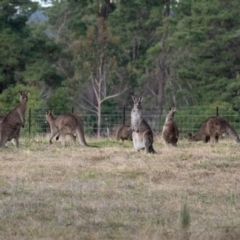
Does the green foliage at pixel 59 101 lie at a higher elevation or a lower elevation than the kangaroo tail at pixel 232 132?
higher

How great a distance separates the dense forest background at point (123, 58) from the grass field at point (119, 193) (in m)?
18.4

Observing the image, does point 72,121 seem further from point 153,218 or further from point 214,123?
point 153,218

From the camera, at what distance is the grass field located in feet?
34.8

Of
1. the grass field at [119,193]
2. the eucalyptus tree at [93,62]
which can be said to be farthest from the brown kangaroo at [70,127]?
the eucalyptus tree at [93,62]

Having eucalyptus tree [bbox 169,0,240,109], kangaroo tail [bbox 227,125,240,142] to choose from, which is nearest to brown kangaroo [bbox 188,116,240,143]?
kangaroo tail [bbox 227,125,240,142]

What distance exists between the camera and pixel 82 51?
1631 inches

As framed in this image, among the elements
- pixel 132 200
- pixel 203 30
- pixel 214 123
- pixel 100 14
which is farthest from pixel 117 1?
pixel 132 200

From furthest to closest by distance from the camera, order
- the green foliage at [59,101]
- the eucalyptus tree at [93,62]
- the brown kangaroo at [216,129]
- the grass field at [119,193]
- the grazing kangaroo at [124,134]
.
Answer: the eucalyptus tree at [93,62]
the green foliage at [59,101]
the grazing kangaroo at [124,134]
the brown kangaroo at [216,129]
the grass field at [119,193]

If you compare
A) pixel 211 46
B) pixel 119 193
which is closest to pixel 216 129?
pixel 119 193

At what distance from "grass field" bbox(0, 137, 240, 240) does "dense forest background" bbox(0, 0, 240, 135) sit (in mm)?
18354

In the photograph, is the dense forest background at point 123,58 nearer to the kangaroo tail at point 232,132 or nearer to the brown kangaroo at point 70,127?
the kangaroo tail at point 232,132

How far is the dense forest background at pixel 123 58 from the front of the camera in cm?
4166

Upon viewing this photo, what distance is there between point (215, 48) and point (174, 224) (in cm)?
3334

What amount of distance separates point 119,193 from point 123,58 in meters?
30.8
